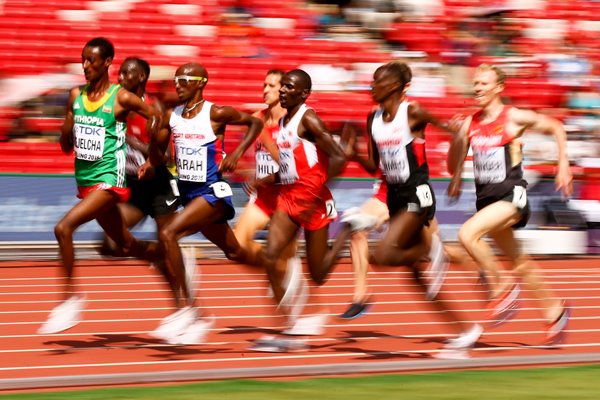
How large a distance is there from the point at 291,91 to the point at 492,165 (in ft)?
4.73

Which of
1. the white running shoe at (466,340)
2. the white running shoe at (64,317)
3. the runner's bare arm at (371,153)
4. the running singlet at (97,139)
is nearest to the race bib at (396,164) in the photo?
the runner's bare arm at (371,153)

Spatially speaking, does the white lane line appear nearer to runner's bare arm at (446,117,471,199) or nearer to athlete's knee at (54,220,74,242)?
athlete's knee at (54,220,74,242)

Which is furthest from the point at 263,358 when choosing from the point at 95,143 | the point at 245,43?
the point at 245,43

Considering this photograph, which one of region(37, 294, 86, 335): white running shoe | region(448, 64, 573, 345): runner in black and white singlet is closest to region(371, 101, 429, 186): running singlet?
region(448, 64, 573, 345): runner in black and white singlet

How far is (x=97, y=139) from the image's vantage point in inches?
309

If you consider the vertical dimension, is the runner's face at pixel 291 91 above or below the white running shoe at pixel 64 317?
above

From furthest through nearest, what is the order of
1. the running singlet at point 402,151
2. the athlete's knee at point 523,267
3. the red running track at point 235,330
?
1. the athlete's knee at point 523,267
2. the running singlet at point 402,151
3. the red running track at point 235,330

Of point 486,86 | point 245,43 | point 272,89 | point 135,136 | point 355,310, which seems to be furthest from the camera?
point 245,43

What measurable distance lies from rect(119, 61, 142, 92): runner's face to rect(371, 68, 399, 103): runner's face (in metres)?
2.05

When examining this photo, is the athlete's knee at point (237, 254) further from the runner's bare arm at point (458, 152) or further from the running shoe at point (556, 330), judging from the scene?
the running shoe at point (556, 330)

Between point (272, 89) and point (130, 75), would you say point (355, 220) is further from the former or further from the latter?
point (130, 75)

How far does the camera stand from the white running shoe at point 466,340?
755cm

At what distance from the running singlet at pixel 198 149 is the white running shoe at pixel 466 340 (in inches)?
74.1

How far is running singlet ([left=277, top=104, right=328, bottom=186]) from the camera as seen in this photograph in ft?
25.7
